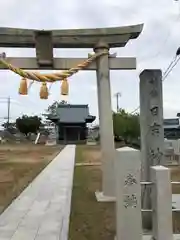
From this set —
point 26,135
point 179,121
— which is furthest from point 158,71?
point 26,135

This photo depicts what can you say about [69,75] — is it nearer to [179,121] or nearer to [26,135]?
[179,121]

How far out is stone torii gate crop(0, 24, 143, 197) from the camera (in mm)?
10281

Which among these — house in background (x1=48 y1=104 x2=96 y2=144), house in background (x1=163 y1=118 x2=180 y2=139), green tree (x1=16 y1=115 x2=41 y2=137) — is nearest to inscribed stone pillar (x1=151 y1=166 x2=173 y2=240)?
house in background (x1=163 y1=118 x2=180 y2=139)

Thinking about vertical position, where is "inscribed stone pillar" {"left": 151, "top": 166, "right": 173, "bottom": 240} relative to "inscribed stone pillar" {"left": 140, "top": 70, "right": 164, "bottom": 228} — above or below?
below

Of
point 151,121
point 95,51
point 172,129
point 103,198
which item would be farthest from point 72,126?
point 151,121

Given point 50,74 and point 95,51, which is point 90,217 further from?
point 95,51

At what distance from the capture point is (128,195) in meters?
5.36

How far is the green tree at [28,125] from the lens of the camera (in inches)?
2478

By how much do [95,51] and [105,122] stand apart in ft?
6.62

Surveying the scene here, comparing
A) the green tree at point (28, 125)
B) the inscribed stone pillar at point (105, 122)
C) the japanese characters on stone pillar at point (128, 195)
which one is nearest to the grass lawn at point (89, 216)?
the inscribed stone pillar at point (105, 122)

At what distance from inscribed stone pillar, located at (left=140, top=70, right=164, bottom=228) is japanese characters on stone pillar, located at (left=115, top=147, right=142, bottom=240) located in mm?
1549

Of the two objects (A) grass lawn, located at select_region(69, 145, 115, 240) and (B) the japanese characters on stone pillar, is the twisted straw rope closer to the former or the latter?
(A) grass lawn, located at select_region(69, 145, 115, 240)

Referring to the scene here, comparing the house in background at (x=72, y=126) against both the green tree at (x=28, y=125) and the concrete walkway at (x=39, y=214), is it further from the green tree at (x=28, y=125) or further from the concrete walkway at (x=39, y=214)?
the concrete walkway at (x=39, y=214)

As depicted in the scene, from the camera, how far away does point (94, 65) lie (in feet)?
35.2
